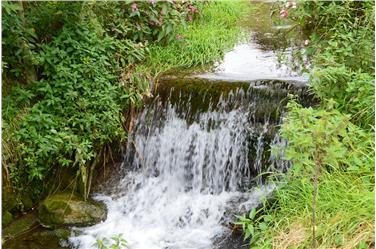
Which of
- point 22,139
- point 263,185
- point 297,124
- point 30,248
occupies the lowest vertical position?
point 30,248

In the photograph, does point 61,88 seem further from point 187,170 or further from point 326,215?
point 326,215

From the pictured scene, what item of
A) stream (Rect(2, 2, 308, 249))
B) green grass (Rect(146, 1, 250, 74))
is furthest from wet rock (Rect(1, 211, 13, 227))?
green grass (Rect(146, 1, 250, 74))

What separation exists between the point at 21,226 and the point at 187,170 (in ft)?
5.26

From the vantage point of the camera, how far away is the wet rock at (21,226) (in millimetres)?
3991

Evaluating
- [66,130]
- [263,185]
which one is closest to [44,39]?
[66,130]

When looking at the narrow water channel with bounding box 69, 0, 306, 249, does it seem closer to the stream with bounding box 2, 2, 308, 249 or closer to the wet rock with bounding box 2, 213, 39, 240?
the stream with bounding box 2, 2, 308, 249

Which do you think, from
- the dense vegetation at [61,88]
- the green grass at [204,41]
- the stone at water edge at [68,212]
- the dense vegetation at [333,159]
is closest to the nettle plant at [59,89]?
the dense vegetation at [61,88]

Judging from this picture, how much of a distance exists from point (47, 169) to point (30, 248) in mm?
709

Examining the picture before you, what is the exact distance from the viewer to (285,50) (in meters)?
5.79

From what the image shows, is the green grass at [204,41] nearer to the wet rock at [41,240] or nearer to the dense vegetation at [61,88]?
the dense vegetation at [61,88]

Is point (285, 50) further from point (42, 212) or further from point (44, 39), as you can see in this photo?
point (42, 212)

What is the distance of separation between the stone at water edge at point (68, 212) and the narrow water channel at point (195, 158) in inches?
3.4

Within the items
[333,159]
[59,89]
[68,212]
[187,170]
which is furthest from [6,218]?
[333,159]

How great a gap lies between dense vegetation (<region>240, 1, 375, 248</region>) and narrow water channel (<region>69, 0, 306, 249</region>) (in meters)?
0.39
